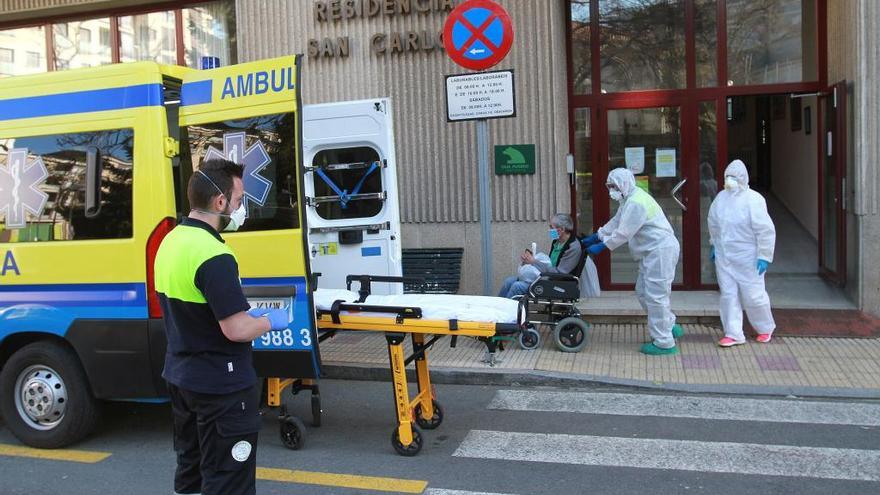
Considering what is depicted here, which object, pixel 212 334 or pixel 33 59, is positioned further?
pixel 33 59

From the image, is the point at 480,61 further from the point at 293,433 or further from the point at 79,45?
the point at 79,45

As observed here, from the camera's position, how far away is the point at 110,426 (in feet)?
19.6

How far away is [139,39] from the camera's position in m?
11.5

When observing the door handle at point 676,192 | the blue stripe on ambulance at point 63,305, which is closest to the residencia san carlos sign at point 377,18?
the door handle at point 676,192

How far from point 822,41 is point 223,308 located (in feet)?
28.6

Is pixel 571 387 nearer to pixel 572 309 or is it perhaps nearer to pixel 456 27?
pixel 572 309

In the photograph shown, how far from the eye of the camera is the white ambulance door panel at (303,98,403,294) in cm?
799

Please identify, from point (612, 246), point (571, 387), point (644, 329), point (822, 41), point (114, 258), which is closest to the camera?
point (114, 258)

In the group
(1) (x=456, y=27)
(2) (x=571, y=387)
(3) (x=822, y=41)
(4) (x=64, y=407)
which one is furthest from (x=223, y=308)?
(3) (x=822, y=41)

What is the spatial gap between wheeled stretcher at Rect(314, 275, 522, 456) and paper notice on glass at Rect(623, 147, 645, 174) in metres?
5.19

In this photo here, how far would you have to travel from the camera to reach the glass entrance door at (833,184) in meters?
8.73

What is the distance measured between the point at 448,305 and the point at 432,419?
105 centimetres

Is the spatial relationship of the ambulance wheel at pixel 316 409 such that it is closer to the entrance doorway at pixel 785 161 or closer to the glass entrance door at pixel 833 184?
the glass entrance door at pixel 833 184

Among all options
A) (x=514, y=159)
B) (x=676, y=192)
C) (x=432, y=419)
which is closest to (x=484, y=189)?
(x=514, y=159)
